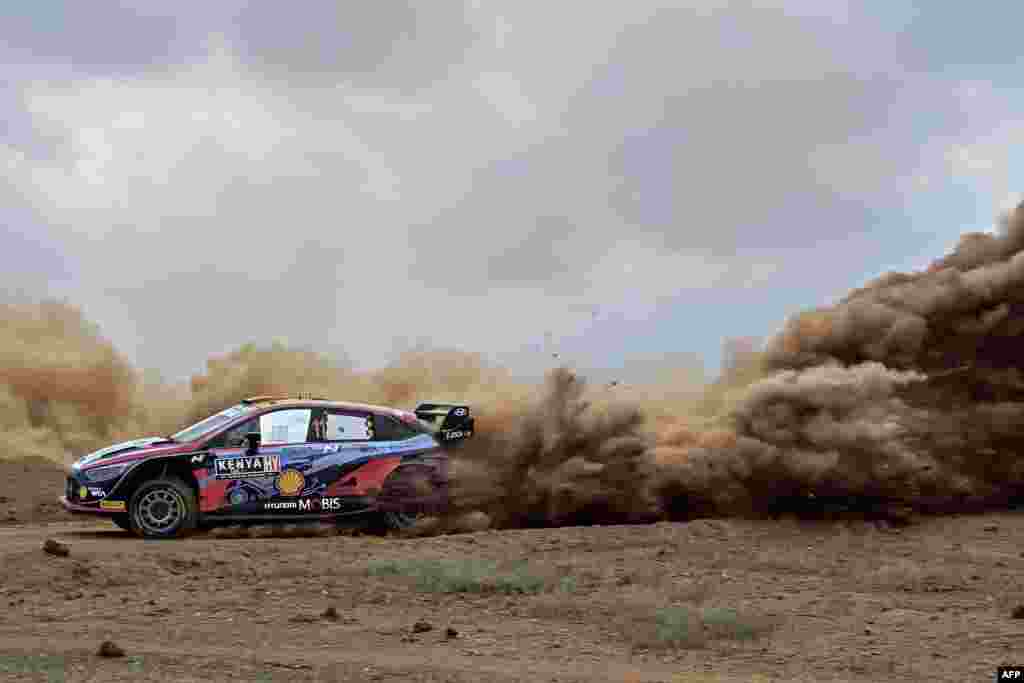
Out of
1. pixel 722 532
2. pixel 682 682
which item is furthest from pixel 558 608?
pixel 722 532

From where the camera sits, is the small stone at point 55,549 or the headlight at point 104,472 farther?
the headlight at point 104,472

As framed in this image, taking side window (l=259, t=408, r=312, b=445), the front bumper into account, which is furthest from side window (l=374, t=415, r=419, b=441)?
the front bumper

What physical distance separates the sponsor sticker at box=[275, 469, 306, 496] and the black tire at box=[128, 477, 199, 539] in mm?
1074

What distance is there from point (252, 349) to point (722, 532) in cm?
1493

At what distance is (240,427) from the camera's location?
1677cm

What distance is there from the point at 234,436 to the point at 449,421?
287 centimetres

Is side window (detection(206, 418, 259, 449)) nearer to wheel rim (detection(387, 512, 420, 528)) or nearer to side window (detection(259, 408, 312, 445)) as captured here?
side window (detection(259, 408, 312, 445))

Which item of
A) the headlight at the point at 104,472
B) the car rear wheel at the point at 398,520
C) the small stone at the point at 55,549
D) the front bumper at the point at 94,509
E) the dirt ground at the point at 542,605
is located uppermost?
the headlight at the point at 104,472

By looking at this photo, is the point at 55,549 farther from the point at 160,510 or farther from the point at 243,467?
the point at 243,467

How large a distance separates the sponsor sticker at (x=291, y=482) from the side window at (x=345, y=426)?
581 mm

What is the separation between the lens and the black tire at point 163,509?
1653cm

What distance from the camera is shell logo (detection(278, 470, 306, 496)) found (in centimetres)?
1673

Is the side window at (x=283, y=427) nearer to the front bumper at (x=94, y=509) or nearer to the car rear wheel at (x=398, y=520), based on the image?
the car rear wheel at (x=398, y=520)

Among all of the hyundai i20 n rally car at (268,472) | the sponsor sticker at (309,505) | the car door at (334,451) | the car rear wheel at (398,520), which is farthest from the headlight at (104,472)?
the car rear wheel at (398,520)
